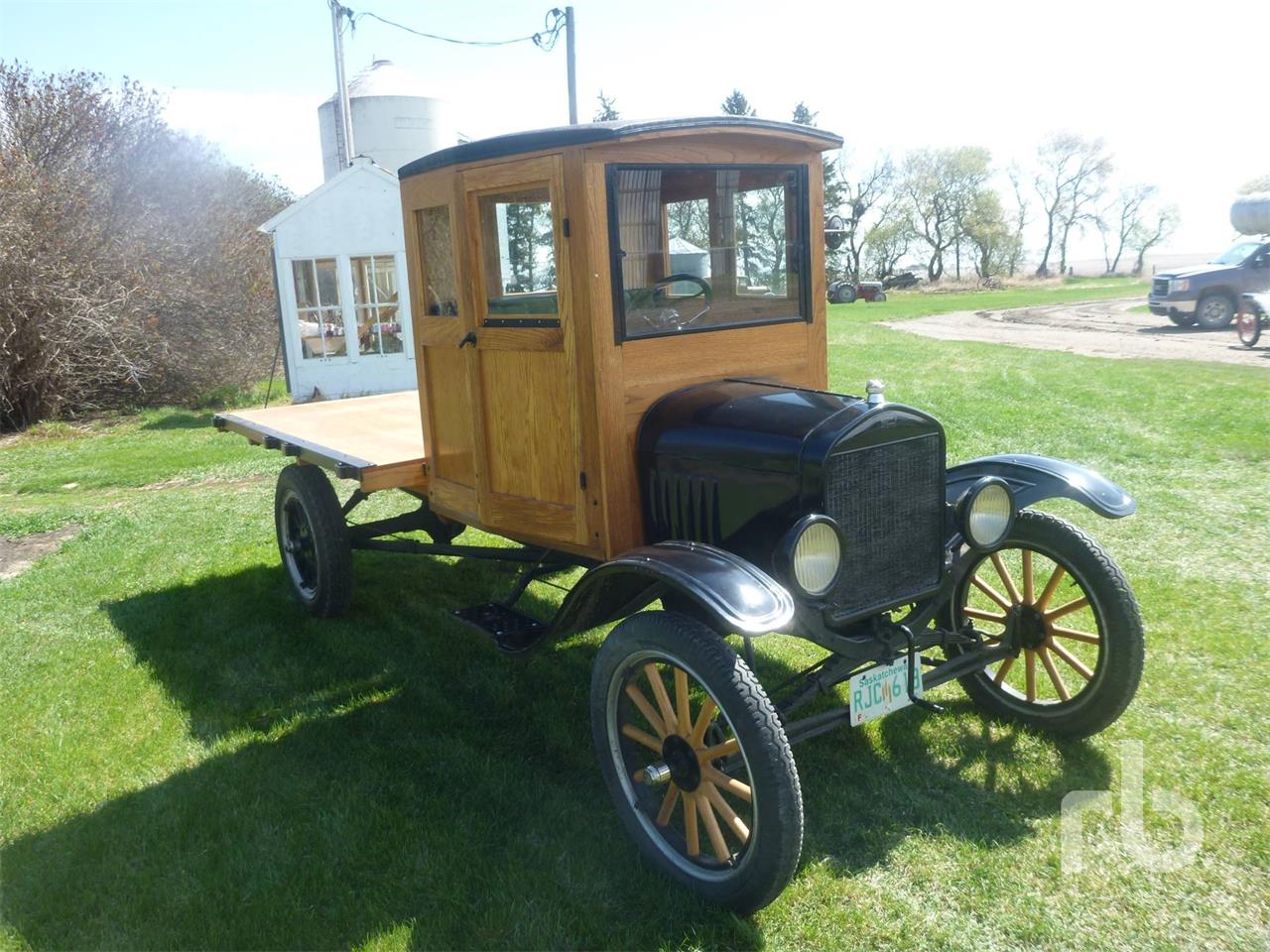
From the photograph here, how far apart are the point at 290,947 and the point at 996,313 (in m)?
26.5

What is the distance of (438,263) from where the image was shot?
444 centimetres

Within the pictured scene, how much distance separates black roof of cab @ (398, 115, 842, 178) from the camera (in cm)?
345

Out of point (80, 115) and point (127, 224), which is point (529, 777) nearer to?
point (127, 224)

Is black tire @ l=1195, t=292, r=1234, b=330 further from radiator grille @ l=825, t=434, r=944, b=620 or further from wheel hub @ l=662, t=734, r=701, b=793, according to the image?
wheel hub @ l=662, t=734, r=701, b=793

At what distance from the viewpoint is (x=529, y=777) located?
3.71m

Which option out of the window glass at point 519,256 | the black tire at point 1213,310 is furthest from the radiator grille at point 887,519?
the black tire at point 1213,310

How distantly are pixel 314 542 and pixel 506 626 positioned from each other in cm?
179

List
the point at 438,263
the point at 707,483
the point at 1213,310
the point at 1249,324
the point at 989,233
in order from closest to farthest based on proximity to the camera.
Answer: the point at 707,483 → the point at 438,263 → the point at 1249,324 → the point at 1213,310 → the point at 989,233

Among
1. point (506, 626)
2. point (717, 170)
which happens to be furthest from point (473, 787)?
point (717, 170)

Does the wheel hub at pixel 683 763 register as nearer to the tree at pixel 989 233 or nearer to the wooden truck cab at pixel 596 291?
the wooden truck cab at pixel 596 291

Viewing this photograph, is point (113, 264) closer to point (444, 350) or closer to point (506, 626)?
point (444, 350)

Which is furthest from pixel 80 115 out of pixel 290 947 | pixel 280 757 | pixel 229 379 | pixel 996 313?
pixel 996 313

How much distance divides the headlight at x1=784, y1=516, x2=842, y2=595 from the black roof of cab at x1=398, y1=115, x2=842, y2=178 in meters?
1.48

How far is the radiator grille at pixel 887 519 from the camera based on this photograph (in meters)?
3.29
